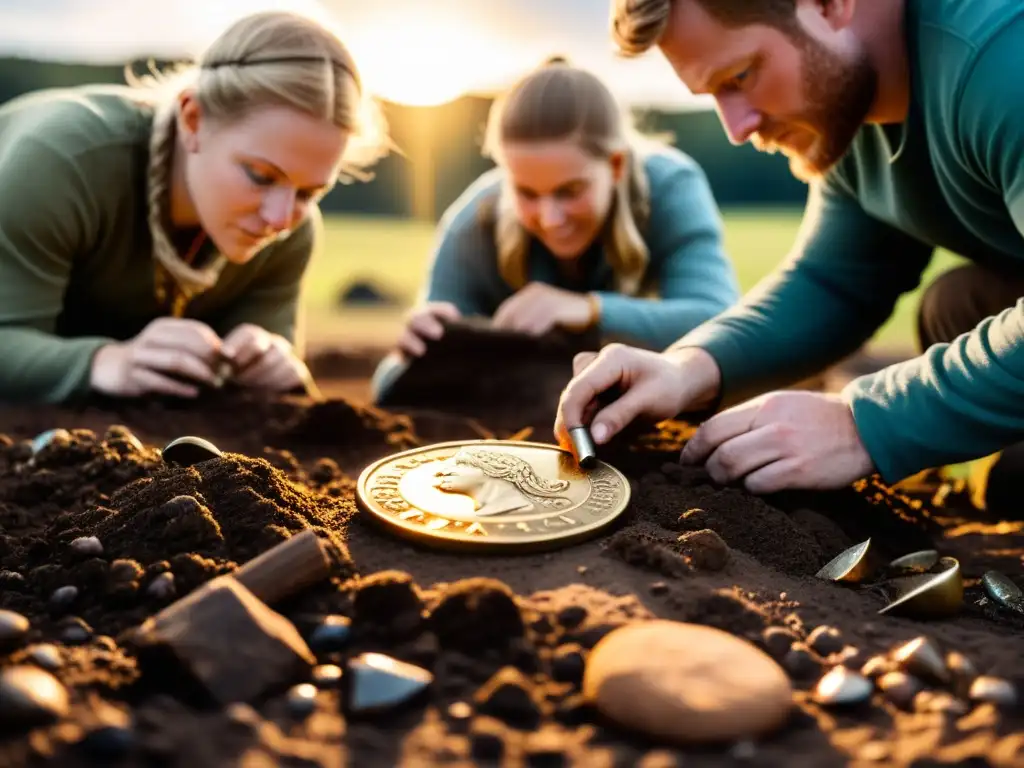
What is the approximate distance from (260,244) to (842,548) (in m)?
2.59

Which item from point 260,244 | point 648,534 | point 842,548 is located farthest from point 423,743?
point 260,244

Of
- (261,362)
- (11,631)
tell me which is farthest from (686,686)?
(261,362)

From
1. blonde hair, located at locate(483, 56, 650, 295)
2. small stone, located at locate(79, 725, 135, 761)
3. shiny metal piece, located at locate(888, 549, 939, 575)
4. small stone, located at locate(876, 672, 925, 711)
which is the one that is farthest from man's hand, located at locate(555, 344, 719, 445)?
blonde hair, located at locate(483, 56, 650, 295)

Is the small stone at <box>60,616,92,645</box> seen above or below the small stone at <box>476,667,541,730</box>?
below

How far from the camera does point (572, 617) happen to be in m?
1.49

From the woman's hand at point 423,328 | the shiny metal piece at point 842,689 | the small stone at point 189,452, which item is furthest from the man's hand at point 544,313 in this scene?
the shiny metal piece at point 842,689

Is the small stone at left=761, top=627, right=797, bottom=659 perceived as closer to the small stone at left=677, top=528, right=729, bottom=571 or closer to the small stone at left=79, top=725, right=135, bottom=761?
the small stone at left=677, top=528, right=729, bottom=571

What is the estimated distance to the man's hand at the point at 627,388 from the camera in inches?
85.0

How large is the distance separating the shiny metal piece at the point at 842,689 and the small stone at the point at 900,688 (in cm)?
2

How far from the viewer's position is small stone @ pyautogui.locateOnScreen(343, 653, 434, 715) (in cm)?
124

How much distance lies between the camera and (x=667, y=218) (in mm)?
4570

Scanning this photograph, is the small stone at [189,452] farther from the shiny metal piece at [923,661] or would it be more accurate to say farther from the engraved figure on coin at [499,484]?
the shiny metal piece at [923,661]

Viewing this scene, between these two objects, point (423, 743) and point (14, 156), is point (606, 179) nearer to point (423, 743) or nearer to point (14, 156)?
point (14, 156)

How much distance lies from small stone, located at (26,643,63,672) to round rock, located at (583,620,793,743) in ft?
2.63
